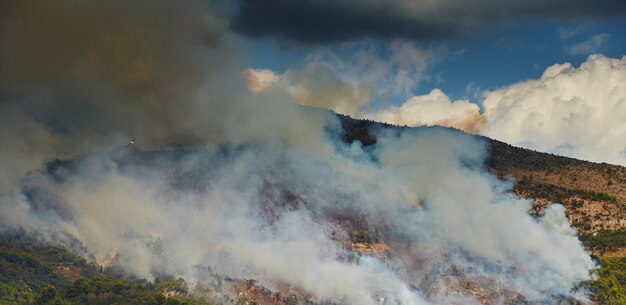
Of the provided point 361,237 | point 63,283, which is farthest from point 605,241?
point 63,283

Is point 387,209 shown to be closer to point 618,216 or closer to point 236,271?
point 236,271

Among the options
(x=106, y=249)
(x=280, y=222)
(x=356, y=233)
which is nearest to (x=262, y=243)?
(x=280, y=222)

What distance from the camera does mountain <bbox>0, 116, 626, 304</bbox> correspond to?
477 ft

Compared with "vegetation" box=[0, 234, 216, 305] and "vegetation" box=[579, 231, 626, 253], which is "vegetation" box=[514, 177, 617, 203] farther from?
"vegetation" box=[0, 234, 216, 305]

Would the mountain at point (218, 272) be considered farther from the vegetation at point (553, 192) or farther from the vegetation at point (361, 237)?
the vegetation at point (553, 192)

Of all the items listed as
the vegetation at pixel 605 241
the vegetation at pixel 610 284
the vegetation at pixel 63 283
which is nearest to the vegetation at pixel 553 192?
the vegetation at pixel 605 241

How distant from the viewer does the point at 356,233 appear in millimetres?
165875

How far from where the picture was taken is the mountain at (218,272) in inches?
5728

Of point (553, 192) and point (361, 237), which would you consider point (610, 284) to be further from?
point (361, 237)

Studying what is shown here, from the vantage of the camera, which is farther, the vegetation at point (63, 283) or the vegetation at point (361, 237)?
the vegetation at point (361, 237)

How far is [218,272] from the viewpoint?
154375 mm

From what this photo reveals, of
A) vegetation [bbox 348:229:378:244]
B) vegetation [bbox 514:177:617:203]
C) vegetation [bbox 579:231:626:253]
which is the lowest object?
vegetation [bbox 348:229:378:244]

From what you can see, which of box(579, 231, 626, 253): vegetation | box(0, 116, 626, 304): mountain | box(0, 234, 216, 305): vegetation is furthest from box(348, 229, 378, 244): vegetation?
box(579, 231, 626, 253): vegetation

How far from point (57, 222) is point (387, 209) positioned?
78.2m
